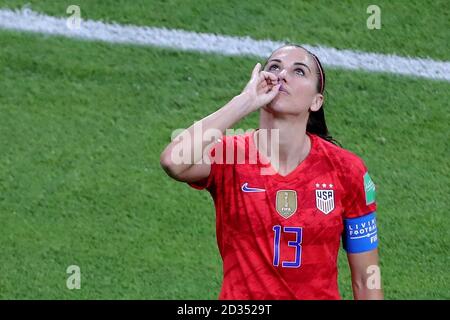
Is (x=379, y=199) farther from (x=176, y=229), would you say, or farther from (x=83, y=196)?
(x=83, y=196)

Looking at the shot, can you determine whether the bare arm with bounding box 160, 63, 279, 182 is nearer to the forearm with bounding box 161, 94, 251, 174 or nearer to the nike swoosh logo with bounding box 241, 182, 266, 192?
the forearm with bounding box 161, 94, 251, 174

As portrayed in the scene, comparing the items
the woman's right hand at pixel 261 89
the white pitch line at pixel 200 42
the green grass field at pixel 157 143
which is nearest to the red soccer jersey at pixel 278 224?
the woman's right hand at pixel 261 89

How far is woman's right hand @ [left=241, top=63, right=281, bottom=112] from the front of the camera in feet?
18.7

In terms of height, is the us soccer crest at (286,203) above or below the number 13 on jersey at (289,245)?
above

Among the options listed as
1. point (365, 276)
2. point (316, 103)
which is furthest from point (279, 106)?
point (365, 276)

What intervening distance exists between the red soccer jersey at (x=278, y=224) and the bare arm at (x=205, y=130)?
0.49 feet

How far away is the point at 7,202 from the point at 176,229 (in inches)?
45.0

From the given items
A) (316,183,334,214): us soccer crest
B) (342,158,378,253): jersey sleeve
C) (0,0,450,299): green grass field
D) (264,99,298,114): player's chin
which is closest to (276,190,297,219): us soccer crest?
(316,183,334,214): us soccer crest

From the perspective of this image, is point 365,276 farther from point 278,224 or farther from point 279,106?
point 279,106

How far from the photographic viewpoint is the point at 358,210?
5.93 m

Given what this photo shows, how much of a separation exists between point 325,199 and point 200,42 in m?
3.72

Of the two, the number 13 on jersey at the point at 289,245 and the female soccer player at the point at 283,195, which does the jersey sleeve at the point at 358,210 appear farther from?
the number 13 on jersey at the point at 289,245

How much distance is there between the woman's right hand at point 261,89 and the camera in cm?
570

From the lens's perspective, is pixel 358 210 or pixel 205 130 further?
pixel 358 210
